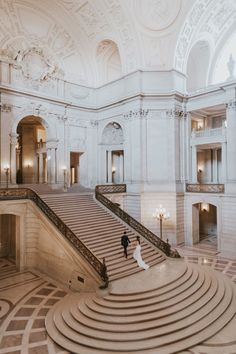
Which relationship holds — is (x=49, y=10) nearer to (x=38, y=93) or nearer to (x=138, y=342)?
(x=38, y=93)

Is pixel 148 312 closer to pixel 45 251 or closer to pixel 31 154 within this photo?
pixel 45 251

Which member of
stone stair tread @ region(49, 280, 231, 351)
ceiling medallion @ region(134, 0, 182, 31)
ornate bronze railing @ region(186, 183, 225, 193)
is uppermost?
ceiling medallion @ region(134, 0, 182, 31)

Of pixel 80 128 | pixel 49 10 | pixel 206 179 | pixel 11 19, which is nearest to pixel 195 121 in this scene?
pixel 206 179

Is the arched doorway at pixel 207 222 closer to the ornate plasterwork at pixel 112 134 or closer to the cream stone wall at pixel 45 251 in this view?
the ornate plasterwork at pixel 112 134

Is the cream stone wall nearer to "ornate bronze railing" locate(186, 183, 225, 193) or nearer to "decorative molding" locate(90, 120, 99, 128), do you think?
"decorative molding" locate(90, 120, 99, 128)

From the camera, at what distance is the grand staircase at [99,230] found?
10680 millimetres

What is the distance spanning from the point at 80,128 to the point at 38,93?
4063mm

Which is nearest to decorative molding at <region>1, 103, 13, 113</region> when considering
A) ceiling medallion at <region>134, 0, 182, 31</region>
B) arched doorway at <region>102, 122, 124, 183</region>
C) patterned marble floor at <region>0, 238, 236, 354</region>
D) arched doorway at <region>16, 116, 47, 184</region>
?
arched doorway at <region>16, 116, 47, 184</region>

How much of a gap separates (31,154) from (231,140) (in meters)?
15.3

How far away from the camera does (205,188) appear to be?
16328 millimetres

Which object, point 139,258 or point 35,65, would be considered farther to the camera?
point 35,65

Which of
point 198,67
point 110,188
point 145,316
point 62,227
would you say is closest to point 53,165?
point 110,188

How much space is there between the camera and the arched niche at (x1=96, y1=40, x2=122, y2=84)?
774 inches

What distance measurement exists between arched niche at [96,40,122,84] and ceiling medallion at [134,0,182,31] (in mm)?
3432
